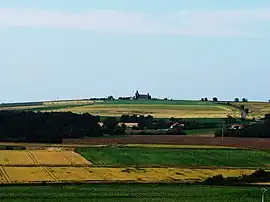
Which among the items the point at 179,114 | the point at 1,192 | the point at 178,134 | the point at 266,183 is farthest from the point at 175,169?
the point at 179,114

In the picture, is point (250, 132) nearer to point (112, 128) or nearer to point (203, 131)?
point (203, 131)

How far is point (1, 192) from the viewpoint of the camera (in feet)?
147

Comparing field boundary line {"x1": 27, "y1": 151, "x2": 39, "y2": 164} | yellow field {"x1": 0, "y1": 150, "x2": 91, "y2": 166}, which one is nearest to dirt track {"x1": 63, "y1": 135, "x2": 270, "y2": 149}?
yellow field {"x1": 0, "y1": 150, "x2": 91, "y2": 166}

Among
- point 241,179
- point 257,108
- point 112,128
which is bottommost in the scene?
point 241,179

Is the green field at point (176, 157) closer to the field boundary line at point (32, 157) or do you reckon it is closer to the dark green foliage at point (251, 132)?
the field boundary line at point (32, 157)

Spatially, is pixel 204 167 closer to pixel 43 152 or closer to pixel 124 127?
pixel 43 152

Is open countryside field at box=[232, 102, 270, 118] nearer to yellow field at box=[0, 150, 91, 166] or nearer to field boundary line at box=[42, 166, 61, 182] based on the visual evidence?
yellow field at box=[0, 150, 91, 166]

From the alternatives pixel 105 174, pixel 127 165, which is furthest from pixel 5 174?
pixel 127 165

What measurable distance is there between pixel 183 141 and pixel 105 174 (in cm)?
3545

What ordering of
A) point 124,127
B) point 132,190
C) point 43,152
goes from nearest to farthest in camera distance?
point 132,190 → point 43,152 → point 124,127

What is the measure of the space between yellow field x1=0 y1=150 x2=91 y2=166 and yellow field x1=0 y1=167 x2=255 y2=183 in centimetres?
576

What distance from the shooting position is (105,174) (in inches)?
2228

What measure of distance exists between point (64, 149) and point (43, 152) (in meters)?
5.58

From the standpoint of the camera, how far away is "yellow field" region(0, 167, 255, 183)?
5288cm
